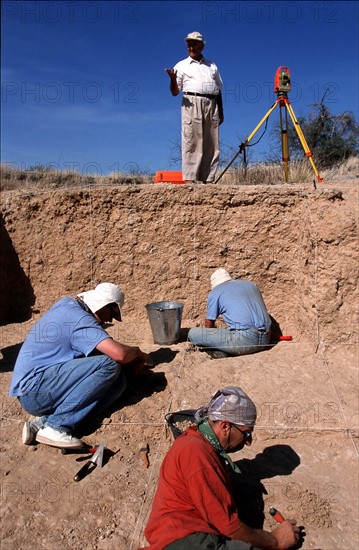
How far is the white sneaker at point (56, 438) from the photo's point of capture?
3.02 metres

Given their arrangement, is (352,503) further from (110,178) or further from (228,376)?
(110,178)

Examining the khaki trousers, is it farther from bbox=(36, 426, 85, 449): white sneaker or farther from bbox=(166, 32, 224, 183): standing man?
bbox=(36, 426, 85, 449): white sneaker

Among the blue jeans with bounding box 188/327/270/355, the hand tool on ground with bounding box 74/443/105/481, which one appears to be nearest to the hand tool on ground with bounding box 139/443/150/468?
the hand tool on ground with bounding box 74/443/105/481

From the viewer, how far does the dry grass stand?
24.0ft

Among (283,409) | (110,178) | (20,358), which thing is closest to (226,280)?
(283,409)


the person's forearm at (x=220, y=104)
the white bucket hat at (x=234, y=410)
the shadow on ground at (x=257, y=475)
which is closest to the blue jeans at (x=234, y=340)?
the shadow on ground at (x=257, y=475)

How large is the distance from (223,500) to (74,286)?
3.59 metres

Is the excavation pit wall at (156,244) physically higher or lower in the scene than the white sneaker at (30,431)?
higher

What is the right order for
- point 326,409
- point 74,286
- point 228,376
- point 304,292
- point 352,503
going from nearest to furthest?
point 352,503, point 326,409, point 228,376, point 304,292, point 74,286

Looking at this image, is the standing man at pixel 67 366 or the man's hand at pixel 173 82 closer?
the standing man at pixel 67 366

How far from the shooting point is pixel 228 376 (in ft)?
12.5

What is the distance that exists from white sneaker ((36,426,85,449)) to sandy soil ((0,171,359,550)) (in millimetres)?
80

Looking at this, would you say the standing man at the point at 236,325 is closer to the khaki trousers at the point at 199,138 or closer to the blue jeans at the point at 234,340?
the blue jeans at the point at 234,340

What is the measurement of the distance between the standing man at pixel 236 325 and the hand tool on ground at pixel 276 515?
192cm
